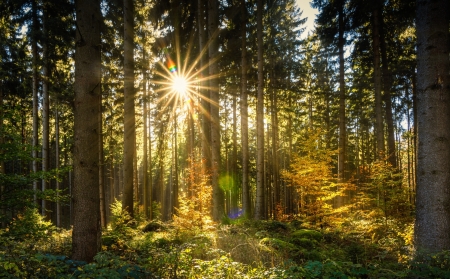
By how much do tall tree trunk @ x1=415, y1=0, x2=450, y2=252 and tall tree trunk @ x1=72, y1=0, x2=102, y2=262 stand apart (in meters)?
6.36

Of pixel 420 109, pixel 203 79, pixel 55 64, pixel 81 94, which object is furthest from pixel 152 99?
pixel 420 109

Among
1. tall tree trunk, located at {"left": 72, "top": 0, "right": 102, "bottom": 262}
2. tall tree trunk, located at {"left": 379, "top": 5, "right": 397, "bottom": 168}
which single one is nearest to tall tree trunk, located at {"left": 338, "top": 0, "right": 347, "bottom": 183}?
tall tree trunk, located at {"left": 379, "top": 5, "right": 397, "bottom": 168}

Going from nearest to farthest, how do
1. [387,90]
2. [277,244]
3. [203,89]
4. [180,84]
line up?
[277,244] < [203,89] < [387,90] < [180,84]

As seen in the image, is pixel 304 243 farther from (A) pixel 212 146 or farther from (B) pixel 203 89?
(B) pixel 203 89

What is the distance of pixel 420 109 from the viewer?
532 centimetres

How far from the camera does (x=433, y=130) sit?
5113 millimetres

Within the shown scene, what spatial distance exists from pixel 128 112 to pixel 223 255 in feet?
27.4

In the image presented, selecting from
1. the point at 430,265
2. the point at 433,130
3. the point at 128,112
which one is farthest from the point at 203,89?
the point at 430,265

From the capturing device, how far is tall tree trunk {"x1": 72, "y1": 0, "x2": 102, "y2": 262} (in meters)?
4.90

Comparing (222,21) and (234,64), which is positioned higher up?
(222,21)

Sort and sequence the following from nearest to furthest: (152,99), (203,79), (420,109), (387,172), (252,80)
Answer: (420,109) → (387,172) → (203,79) → (252,80) → (152,99)

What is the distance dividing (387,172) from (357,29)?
10.0 m

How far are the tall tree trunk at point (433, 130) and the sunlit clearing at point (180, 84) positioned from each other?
A: 11819 millimetres

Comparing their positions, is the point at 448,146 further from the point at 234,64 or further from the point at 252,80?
the point at 234,64
